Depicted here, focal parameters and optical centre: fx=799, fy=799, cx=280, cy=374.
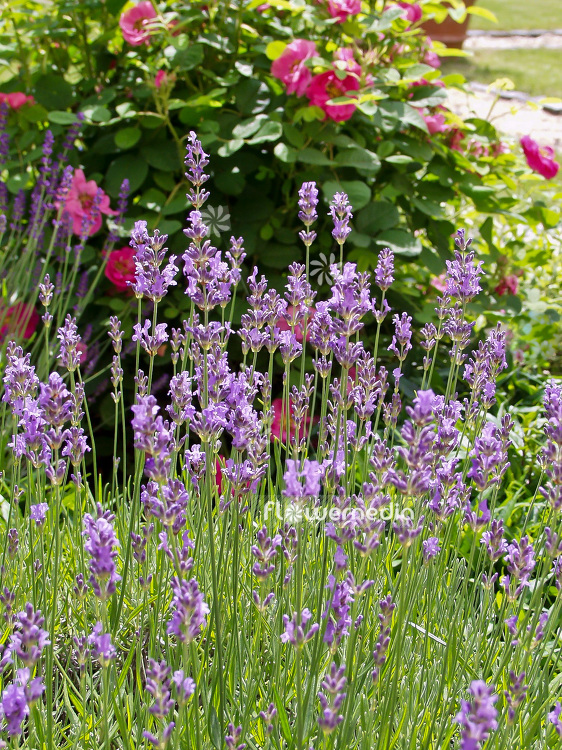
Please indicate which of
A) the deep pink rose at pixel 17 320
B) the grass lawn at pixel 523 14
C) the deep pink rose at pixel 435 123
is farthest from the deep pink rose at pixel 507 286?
the grass lawn at pixel 523 14

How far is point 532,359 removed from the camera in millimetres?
3736

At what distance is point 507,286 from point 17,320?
216cm

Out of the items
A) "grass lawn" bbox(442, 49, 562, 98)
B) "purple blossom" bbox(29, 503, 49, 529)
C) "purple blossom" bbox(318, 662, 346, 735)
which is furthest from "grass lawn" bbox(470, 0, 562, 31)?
"purple blossom" bbox(318, 662, 346, 735)

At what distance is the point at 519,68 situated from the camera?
11.2m

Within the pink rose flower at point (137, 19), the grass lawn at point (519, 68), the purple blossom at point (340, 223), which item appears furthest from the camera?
the grass lawn at point (519, 68)

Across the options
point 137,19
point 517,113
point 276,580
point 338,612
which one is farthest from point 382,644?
point 517,113

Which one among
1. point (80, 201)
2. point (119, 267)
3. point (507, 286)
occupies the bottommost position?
point (507, 286)

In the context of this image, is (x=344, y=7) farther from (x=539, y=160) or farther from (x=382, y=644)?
(x=382, y=644)

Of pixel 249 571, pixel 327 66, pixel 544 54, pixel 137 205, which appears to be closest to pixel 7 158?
pixel 137 205

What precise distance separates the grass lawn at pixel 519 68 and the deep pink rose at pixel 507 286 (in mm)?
6809

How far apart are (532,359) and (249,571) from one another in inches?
95.1

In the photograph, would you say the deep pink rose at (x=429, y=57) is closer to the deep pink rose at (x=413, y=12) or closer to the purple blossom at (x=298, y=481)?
the deep pink rose at (x=413, y=12)

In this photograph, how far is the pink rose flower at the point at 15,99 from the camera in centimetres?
347

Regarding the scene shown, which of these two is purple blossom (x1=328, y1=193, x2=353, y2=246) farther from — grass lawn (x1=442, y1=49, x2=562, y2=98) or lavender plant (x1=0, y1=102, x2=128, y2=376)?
grass lawn (x1=442, y1=49, x2=562, y2=98)
